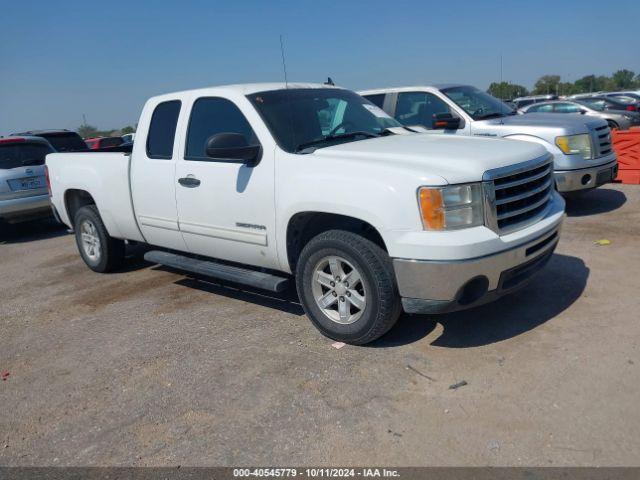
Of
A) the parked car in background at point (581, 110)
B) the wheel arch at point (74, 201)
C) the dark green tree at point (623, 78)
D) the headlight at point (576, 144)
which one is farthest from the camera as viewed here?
the dark green tree at point (623, 78)

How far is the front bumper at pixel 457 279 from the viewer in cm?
349

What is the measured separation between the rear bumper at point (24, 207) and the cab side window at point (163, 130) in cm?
517

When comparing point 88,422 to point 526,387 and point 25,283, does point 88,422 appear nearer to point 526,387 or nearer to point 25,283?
point 526,387

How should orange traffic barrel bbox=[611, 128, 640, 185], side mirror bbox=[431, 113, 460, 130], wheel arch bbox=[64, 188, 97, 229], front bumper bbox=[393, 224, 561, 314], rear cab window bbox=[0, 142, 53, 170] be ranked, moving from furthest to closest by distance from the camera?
rear cab window bbox=[0, 142, 53, 170] → orange traffic barrel bbox=[611, 128, 640, 185] → side mirror bbox=[431, 113, 460, 130] → wheel arch bbox=[64, 188, 97, 229] → front bumper bbox=[393, 224, 561, 314]

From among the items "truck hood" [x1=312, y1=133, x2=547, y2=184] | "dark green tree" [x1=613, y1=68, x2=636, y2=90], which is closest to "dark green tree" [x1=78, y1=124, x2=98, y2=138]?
"truck hood" [x1=312, y1=133, x2=547, y2=184]

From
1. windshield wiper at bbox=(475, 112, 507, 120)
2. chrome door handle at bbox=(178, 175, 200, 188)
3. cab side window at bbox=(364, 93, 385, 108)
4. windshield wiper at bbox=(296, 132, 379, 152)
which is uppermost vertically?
cab side window at bbox=(364, 93, 385, 108)

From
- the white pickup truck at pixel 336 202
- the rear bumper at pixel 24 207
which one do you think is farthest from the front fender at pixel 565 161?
the rear bumper at pixel 24 207

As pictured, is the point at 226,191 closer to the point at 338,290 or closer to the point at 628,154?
the point at 338,290

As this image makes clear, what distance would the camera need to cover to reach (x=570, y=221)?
726 centimetres

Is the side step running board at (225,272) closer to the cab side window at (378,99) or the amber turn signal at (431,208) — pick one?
the amber turn signal at (431,208)

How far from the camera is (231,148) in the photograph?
13.7ft

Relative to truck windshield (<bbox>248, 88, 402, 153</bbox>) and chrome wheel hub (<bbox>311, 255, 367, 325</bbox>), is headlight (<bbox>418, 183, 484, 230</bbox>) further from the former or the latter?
truck windshield (<bbox>248, 88, 402, 153</bbox>)

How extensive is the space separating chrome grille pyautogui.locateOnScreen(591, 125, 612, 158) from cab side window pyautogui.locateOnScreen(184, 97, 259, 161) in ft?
16.5

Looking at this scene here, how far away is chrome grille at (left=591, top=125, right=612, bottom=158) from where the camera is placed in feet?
24.3
